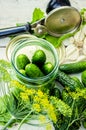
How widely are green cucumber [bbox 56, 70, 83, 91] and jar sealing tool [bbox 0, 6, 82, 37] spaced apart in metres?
0.14

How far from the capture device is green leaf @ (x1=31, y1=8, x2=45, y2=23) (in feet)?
4.18

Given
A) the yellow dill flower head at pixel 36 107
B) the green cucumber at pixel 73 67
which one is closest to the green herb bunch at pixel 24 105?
the yellow dill flower head at pixel 36 107

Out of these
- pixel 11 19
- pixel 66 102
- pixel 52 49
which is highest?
pixel 11 19

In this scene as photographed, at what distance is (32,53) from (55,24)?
130 millimetres

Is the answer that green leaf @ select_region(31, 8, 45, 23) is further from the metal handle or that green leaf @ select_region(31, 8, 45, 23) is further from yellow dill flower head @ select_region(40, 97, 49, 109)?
yellow dill flower head @ select_region(40, 97, 49, 109)

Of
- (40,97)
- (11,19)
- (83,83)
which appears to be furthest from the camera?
(11,19)

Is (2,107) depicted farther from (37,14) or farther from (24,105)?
(37,14)

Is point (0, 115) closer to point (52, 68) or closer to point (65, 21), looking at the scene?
point (52, 68)

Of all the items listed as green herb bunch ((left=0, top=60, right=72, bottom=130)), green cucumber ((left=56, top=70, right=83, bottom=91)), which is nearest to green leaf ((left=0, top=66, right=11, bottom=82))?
green herb bunch ((left=0, top=60, right=72, bottom=130))

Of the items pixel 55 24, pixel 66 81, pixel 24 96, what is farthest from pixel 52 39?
pixel 24 96

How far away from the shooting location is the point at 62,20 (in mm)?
1257

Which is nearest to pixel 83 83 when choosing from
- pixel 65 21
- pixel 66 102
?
pixel 66 102

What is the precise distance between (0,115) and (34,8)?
1.09 ft

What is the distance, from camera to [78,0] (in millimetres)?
1325
